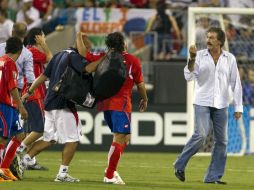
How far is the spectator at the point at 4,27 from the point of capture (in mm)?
24156

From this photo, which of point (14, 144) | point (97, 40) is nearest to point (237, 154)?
point (97, 40)

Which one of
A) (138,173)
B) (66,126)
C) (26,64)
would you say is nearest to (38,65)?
(26,64)

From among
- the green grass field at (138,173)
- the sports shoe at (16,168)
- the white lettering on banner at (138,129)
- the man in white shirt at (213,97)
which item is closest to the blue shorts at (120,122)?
the green grass field at (138,173)

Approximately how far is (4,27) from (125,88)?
1014cm

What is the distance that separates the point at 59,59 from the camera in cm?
1463

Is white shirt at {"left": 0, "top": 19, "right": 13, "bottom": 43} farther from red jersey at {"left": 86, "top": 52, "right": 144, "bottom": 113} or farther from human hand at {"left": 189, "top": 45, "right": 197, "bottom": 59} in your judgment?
human hand at {"left": 189, "top": 45, "right": 197, "bottom": 59}

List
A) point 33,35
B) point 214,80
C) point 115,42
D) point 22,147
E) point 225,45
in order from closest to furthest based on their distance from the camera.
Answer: point 115,42
point 214,80
point 22,147
point 33,35
point 225,45

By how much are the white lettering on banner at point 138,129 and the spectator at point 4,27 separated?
11.0ft

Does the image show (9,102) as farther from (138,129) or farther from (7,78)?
(138,129)

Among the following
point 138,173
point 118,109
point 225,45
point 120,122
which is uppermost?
point 225,45

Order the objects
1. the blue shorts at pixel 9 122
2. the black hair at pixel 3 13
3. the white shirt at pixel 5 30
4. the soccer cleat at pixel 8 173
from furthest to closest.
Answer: the black hair at pixel 3 13 → the white shirt at pixel 5 30 → the soccer cleat at pixel 8 173 → the blue shorts at pixel 9 122

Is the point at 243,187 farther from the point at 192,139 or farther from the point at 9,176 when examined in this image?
the point at 9,176

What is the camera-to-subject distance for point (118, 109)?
47.7ft

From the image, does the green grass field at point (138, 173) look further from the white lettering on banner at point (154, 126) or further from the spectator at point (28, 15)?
the spectator at point (28, 15)
